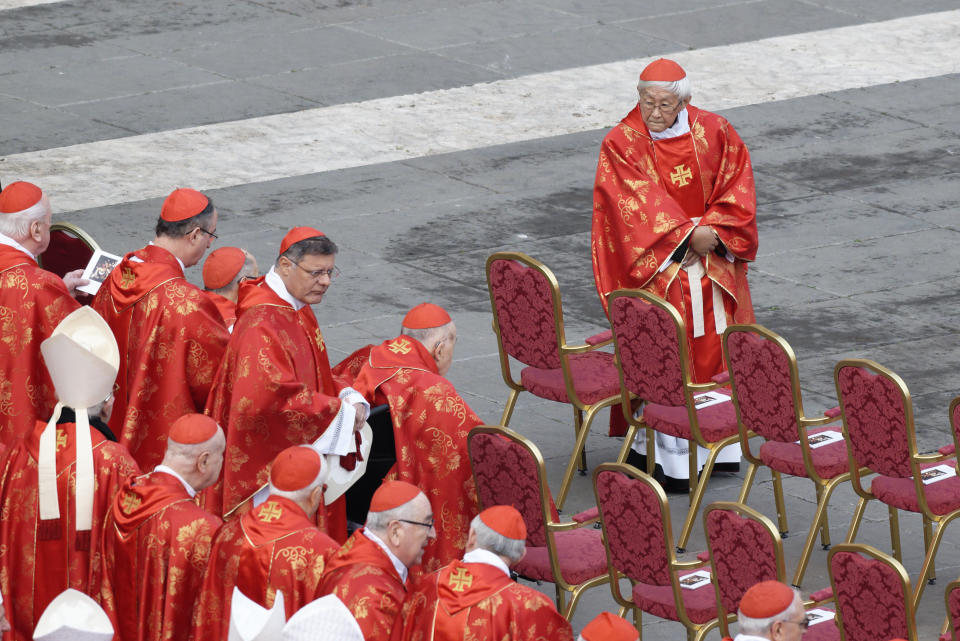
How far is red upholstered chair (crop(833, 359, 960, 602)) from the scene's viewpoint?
24.5 ft

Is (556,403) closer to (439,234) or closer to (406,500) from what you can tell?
(439,234)

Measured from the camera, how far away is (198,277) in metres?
11.5

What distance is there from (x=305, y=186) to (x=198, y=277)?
4.81 feet

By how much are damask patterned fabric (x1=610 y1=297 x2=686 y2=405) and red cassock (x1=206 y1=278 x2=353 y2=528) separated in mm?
1448

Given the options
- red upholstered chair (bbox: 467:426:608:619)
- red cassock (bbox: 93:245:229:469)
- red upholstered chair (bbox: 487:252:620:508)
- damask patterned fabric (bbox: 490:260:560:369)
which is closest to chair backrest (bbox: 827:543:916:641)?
red upholstered chair (bbox: 467:426:608:619)

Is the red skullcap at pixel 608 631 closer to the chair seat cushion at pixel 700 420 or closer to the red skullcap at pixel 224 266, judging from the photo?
the chair seat cushion at pixel 700 420

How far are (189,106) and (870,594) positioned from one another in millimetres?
8781

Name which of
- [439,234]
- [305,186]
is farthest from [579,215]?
[305,186]

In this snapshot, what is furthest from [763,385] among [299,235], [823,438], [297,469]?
[297,469]

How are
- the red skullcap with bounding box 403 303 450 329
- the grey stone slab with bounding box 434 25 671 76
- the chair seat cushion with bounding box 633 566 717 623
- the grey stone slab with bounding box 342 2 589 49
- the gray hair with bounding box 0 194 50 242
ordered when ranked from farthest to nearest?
the grey stone slab with bounding box 342 2 589 49
the grey stone slab with bounding box 434 25 671 76
the gray hair with bounding box 0 194 50 242
the red skullcap with bounding box 403 303 450 329
the chair seat cushion with bounding box 633 566 717 623

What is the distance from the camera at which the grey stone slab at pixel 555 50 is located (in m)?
15.1

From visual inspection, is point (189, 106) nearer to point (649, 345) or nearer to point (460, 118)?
point (460, 118)

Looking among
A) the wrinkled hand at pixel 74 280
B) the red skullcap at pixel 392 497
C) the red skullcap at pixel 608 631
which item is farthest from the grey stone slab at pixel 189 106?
the red skullcap at pixel 608 631

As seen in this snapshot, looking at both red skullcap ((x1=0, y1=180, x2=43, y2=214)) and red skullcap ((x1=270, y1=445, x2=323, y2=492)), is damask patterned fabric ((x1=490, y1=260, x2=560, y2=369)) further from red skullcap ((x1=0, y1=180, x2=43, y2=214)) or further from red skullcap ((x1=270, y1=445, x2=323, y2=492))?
red skullcap ((x1=270, y1=445, x2=323, y2=492))
